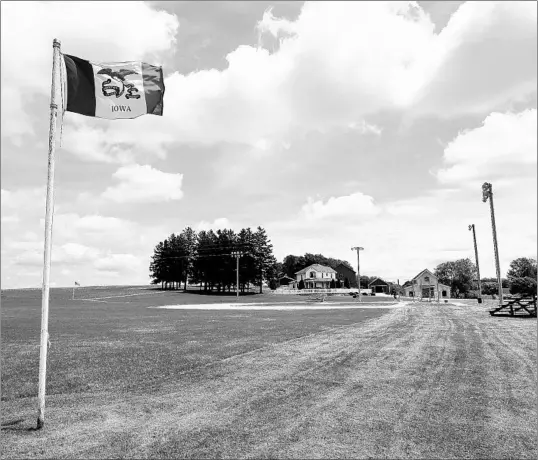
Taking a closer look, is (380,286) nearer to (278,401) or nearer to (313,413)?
(278,401)

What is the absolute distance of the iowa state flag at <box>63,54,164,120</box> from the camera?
27.7 ft

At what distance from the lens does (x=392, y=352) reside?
14312mm

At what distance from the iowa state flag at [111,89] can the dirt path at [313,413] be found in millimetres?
6015

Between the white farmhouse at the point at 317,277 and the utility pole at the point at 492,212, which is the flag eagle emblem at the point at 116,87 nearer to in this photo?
the utility pole at the point at 492,212

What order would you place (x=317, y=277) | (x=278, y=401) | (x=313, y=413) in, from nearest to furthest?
(x=313, y=413)
(x=278, y=401)
(x=317, y=277)

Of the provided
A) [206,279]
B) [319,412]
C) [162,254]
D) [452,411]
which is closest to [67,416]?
[319,412]

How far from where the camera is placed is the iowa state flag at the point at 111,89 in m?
8.44

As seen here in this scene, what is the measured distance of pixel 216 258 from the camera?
108688 millimetres

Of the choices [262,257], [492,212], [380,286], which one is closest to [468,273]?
[380,286]

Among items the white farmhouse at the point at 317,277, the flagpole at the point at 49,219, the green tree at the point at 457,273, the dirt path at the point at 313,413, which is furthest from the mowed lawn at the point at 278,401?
the green tree at the point at 457,273

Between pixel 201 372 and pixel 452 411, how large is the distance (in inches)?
252

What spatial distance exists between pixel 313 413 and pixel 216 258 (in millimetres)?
102026

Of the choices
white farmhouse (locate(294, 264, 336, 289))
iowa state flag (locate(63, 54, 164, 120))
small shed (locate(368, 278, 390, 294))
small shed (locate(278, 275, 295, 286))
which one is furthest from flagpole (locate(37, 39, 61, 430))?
small shed (locate(278, 275, 295, 286))

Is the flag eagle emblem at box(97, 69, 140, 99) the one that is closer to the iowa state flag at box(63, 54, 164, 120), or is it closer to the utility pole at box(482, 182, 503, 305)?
A: the iowa state flag at box(63, 54, 164, 120)
